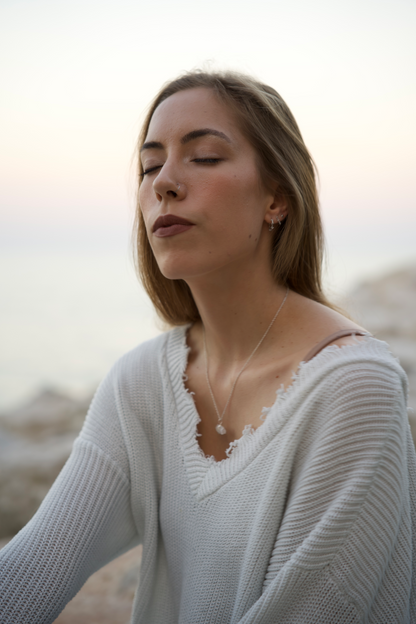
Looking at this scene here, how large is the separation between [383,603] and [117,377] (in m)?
0.91

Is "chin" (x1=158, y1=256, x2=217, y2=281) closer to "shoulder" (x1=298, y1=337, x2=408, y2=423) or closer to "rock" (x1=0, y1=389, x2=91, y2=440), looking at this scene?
"shoulder" (x1=298, y1=337, x2=408, y2=423)

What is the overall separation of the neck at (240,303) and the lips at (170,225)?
0.54 feet

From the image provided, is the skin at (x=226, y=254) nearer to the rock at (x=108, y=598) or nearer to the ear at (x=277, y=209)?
the ear at (x=277, y=209)

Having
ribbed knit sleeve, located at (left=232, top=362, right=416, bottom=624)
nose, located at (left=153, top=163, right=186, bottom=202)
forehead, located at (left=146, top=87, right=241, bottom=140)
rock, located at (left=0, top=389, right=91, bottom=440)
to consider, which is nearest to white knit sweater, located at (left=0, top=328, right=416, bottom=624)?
ribbed knit sleeve, located at (left=232, top=362, right=416, bottom=624)

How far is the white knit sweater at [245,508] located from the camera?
3.55 feet

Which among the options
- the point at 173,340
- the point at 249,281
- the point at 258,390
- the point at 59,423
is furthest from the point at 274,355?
the point at 59,423

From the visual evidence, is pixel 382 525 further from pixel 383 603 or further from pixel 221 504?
pixel 221 504

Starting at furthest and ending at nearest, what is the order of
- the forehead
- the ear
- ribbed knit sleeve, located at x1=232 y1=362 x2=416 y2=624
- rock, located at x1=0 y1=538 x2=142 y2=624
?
rock, located at x1=0 y1=538 x2=142 y2=624
the ear
the forehead
ribbed knit sleeve, located at x1=232 y1=362 x2=416 y2=624

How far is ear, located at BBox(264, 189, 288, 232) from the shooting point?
4.78ft

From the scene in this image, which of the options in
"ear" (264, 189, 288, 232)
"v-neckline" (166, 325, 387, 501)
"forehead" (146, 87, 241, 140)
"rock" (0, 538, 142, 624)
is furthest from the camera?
"rock" (0, 538, 142, 624)

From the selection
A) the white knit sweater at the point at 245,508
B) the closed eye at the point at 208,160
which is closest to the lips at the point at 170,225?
the closed eye at the point at 208,160

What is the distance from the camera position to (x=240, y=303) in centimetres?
145

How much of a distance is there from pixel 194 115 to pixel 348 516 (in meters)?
1.05

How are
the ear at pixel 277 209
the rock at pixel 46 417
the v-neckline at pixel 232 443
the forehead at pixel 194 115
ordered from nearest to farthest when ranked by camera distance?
the v-neckline at pixel 232 443 < the forehead at pixel 194 115 < the ear at pixel 277 209 < the rock at pixel 46 417
